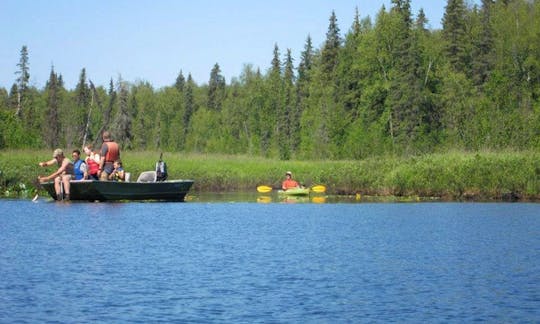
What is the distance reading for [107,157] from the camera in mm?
35750

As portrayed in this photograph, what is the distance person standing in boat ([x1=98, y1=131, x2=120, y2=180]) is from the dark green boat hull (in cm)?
57

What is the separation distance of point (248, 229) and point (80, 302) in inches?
508

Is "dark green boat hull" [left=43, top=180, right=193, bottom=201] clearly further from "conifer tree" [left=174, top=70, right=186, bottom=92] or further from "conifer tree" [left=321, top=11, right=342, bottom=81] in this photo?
"conifer tree" [left=174, top=70, right=186, bottom=92]

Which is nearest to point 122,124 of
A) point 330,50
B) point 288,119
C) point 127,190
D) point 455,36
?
point 288,119

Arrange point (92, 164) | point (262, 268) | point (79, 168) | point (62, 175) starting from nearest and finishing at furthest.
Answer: point (262, 268)
point (62, 175)
point (79, 168)
point (92, 164)

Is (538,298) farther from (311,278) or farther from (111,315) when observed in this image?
(111,315)

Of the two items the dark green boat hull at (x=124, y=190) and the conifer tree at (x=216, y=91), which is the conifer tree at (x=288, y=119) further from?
the dark green boat hull at (x=124, y=190)

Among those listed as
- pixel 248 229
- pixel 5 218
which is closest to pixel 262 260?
pixel 248 229

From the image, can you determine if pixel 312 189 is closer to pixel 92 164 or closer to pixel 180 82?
pixel 92 164

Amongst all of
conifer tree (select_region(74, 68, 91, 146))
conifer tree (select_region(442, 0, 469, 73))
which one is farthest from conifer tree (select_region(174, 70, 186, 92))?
conifer tree (select_region(442, 0, 469, 73))

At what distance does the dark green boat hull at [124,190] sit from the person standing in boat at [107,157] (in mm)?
566

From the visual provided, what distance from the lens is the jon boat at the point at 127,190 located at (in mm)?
35125

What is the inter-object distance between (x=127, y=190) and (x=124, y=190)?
0.68 ft

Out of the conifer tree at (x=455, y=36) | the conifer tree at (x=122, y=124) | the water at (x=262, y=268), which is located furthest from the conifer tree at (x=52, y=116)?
the water at (x=262, y=268)
